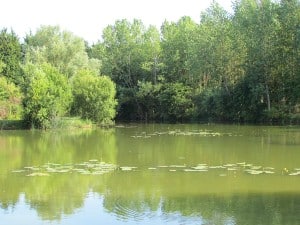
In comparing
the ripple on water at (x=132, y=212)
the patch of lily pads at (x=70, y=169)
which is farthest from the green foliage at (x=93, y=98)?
the ripple on water at (x=132, y=212)

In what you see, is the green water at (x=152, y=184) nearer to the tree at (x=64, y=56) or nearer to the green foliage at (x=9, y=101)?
the green foliage at (x=9, y=101)

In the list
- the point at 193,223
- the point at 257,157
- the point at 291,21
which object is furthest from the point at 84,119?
the point at 193,223

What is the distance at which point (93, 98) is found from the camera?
1811 inches

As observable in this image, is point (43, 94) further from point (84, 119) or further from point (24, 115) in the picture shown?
point (84, 119)

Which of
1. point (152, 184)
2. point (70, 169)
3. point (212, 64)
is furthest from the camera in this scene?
point (212, 64)

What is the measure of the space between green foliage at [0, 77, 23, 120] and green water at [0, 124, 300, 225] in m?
20.5

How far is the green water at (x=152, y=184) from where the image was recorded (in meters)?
11.1

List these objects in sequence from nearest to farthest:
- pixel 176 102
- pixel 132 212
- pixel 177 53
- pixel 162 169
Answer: pixel 132 212
pixel 162 169
pixel 176 102
pixel 177 53

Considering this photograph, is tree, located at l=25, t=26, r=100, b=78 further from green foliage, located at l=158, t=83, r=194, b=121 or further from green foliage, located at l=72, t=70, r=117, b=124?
green foliage, located at l=158, t=83, r=194, b=121

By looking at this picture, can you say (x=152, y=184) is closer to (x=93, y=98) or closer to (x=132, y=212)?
(x=132, y=212)

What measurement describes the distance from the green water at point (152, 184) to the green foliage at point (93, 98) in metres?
20.4

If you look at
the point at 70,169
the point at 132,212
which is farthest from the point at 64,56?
the point at 132,212

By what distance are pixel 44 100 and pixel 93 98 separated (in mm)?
6693

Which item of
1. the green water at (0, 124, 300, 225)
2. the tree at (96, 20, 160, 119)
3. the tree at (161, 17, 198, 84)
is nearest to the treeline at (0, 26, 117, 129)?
the tree at (96, 20, 160, 119)
